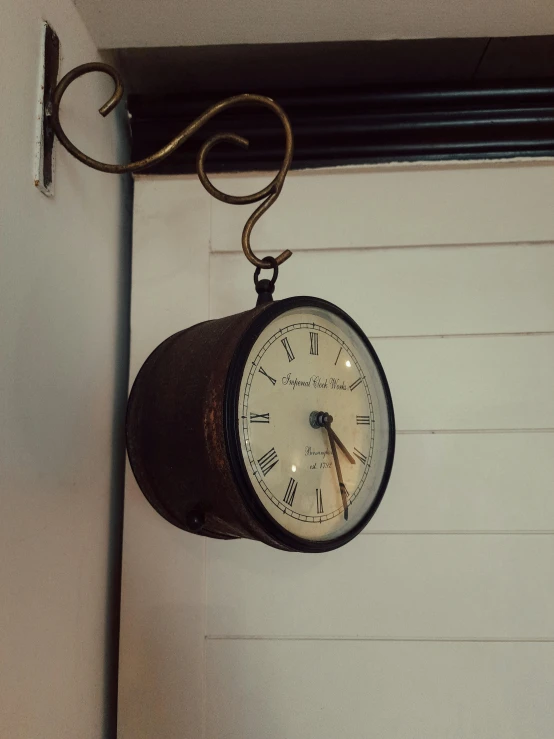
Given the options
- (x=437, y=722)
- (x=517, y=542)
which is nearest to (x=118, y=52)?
(x=517, y=542)

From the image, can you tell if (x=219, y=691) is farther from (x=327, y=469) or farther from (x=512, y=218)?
(x=512, y=218)

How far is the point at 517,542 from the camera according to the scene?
101 centimetres

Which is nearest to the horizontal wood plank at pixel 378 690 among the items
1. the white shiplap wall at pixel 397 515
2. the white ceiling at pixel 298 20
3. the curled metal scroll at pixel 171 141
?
the white shiplap wall at pixel 397 515

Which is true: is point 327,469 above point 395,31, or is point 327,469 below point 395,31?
below

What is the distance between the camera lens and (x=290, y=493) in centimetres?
73

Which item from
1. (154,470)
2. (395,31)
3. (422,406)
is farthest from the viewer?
(422,406)

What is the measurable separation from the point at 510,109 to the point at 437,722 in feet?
3.89

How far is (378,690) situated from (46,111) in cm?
109

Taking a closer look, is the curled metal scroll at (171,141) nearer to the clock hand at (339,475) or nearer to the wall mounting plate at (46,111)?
the wall mounting plate at (46,111)

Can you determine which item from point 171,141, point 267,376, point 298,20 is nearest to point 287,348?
point 267,376

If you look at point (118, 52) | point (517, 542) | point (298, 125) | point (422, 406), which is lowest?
point (517, 542)

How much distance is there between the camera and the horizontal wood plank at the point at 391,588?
0.98 metres

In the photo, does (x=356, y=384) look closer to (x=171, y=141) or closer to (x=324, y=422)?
(x=324, y=422)

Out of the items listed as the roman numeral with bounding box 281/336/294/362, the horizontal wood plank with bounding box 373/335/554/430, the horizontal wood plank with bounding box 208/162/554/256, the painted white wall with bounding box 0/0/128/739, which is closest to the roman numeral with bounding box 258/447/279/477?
the roman numeral with bounding box 281/336/294/362
